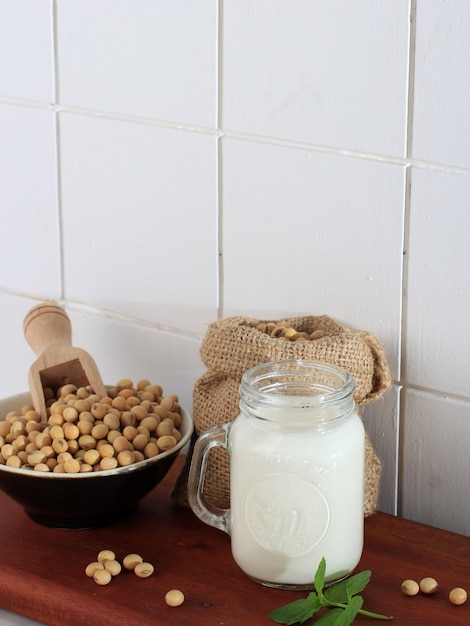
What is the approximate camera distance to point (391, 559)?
777 millimetres

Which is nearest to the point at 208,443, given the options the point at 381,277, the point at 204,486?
the point at 204,486

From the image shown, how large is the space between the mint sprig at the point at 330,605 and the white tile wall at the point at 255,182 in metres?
0.19

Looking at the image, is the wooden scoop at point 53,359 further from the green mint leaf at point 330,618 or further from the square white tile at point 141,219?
the green mint leaf at point 330,618

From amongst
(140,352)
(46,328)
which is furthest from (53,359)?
(140,352)

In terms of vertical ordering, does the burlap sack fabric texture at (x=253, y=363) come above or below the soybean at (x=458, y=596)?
above

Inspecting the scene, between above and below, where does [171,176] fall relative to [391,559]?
above

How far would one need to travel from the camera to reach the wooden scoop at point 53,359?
0.88 meters

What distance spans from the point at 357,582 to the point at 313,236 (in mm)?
313

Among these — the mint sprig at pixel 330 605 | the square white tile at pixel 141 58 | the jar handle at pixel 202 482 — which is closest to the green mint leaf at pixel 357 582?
the mint sprig at pixel 330 605

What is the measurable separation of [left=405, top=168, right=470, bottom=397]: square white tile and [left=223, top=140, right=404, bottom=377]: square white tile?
0.05 feet

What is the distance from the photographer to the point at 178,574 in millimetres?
759

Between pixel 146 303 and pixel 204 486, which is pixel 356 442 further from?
pixel 146 303

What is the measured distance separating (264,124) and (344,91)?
0.30 ft

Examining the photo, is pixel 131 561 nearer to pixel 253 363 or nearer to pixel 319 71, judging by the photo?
pixel 253 363
